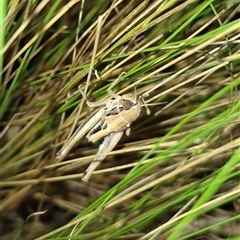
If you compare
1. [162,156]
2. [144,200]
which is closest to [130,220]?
[144,200]

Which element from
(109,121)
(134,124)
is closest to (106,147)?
(109,121)

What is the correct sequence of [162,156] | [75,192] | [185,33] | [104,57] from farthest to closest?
[75,192] → [185,33] → [104,57] → [162,156]

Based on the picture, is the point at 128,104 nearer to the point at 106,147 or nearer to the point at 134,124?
the point at 106,147

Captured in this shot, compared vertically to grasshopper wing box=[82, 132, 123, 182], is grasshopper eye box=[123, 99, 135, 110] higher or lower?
higher

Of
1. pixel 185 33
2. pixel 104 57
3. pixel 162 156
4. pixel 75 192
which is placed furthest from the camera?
pixel 75 192

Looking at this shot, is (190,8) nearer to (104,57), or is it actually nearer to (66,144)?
(104,57)
